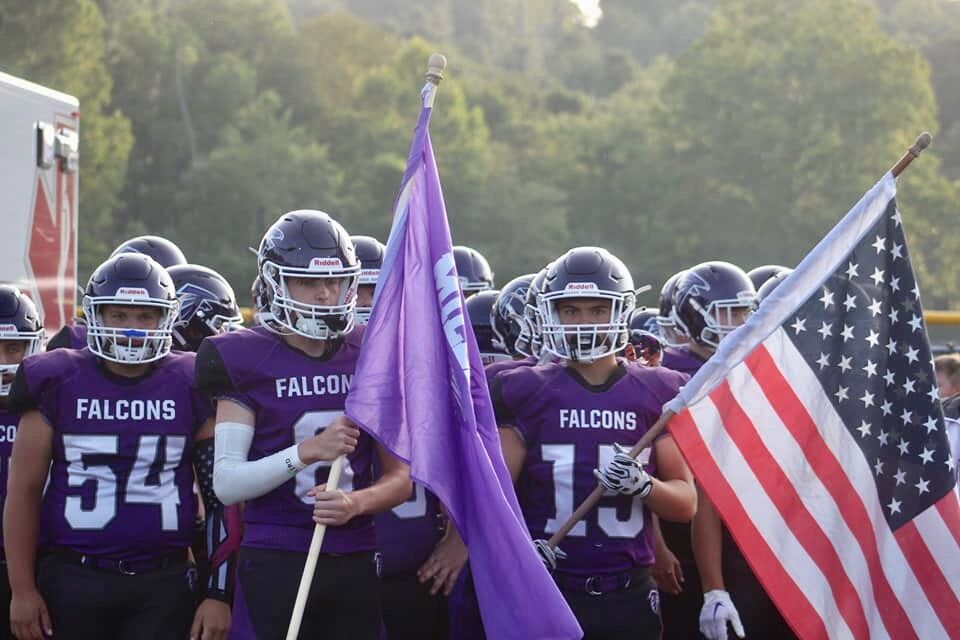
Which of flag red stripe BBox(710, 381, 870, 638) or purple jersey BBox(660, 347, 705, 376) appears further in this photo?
purple jersey BBox(660, 347, 705, 376)

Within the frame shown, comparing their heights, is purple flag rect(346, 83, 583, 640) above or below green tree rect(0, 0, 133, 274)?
below

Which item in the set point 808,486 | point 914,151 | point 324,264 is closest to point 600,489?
point 808,486

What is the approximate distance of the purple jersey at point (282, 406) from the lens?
4.91m

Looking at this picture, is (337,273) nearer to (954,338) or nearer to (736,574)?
(736,574)

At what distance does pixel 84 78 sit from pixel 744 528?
3953 cm

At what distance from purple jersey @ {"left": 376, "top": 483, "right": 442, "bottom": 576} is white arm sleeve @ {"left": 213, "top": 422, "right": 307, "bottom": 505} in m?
1.24

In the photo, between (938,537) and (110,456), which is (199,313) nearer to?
(110,456)

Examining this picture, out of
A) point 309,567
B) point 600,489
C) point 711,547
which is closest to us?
point 309,567

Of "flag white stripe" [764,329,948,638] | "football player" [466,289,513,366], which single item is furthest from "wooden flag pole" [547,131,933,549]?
"football player" [466,289,513,366]

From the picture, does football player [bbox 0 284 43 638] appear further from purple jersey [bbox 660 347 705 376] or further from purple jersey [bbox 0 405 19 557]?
purple jersey [bbox 660 347 705 376]

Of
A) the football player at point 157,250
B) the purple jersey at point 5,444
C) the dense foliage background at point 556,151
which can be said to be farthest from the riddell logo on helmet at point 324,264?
the dense foliage background at point 556,151

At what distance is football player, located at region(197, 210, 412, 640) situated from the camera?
4898 mm

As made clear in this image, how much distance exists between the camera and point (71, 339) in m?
6.56

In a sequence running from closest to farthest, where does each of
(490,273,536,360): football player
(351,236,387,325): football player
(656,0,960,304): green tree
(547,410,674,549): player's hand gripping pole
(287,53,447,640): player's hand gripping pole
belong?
(287,53,447,640): player's hand gripping pole
(547,410,674,549): player's hand gripping pole
(351,236,387,325): football player
(490,273,536,360): football player
(656,0,960,304): green tree
